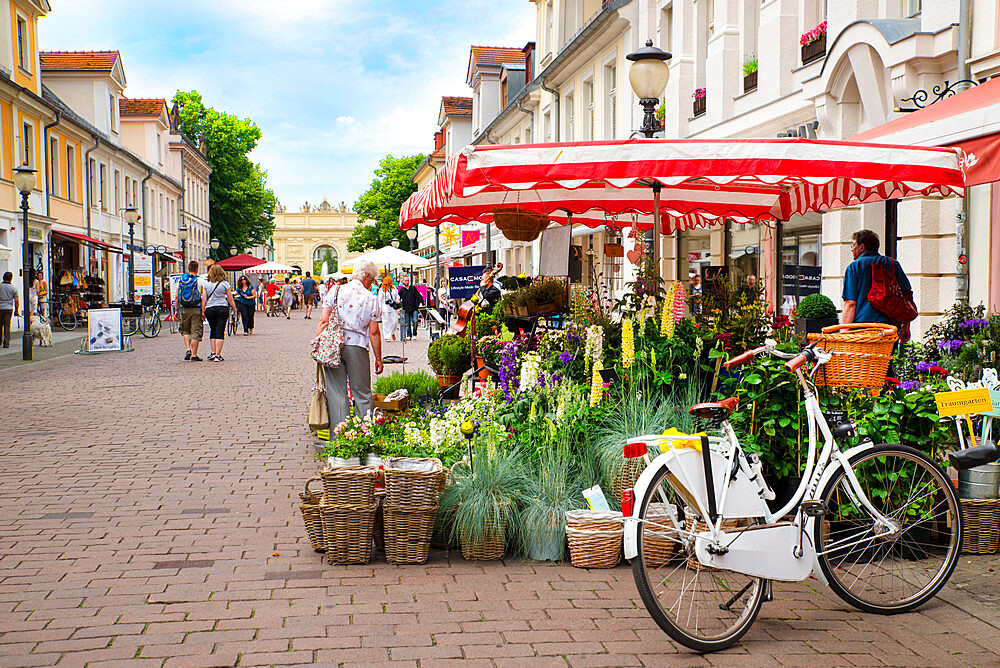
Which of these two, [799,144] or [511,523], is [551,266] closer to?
[799,144]

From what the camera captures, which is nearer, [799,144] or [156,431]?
[799,144]

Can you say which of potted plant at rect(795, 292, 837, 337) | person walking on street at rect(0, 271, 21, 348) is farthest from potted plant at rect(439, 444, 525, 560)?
person walking on street at rect(0, 271, 21, 348)

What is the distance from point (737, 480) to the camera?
4.06m

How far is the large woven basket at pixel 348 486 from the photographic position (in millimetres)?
5031

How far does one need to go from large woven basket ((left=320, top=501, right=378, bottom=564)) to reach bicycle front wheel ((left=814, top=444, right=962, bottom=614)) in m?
2.27

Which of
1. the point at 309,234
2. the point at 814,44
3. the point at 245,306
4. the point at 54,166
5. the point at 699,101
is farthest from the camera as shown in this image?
the point at 309,234

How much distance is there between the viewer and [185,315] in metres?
17.5

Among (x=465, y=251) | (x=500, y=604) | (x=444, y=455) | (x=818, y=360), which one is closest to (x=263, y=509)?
(x=444, y=455)

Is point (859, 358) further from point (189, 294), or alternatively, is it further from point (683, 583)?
point (189, 294)

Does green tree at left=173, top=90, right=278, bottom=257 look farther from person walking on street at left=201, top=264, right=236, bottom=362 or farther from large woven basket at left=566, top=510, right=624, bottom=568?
large woven basket at left=566, top=510, right=624, bottom=568

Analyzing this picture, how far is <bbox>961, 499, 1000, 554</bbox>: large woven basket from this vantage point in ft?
16.8

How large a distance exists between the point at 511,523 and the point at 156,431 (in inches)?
213

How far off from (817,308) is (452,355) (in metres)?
5.23

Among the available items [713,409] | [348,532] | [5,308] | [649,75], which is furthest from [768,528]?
[5,308]
